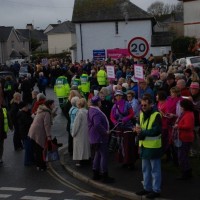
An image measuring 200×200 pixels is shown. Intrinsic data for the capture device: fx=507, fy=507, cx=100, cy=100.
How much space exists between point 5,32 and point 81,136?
100862 millimetres

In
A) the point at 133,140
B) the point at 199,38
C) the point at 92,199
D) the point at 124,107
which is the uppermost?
the point at 199,38

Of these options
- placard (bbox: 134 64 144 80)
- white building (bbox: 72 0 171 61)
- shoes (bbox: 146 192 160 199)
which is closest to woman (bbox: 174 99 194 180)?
shoes (bbox: 146 192 160 199)

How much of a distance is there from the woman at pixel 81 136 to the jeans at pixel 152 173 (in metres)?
3.21

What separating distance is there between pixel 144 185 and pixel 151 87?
251 inches

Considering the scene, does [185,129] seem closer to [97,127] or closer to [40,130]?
[97,127]

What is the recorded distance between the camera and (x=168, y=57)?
38406 mm

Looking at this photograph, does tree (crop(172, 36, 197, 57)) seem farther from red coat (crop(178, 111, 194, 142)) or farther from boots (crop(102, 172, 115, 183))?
red coat (crop(178, 111, 194, 142))

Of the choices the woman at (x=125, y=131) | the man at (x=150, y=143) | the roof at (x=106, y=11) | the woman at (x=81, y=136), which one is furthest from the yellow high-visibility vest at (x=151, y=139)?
the roof at (x=106, y=11)

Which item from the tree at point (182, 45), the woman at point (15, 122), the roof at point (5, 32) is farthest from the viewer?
the roof at point (5, 32)

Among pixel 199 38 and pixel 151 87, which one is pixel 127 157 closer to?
pixel 151 87

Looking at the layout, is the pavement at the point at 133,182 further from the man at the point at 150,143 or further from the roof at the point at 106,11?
the roof at the point at 106,11

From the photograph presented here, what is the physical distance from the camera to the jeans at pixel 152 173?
382 inches

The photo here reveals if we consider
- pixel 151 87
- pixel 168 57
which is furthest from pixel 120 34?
pixel 151 87

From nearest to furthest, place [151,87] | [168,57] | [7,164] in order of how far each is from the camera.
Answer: [7,164], [151,87], [168,57]
